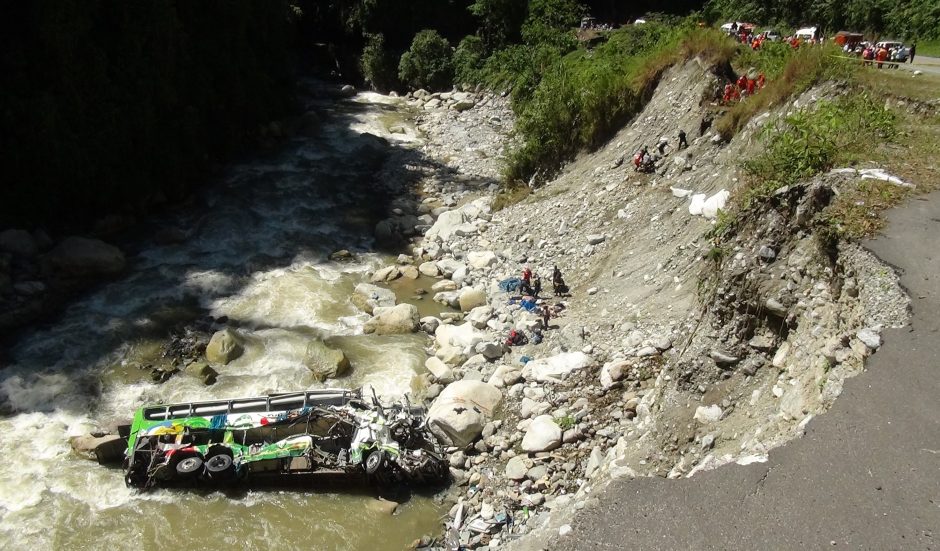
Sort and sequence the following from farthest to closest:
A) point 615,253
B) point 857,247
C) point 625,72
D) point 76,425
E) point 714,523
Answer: point 625,72 < point 615,253 < point 76,425 < point 857,247 < point 714,523

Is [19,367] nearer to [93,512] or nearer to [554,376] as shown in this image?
[93,512]

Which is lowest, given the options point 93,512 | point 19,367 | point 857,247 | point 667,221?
point 93,512

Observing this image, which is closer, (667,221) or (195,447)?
(195,447)

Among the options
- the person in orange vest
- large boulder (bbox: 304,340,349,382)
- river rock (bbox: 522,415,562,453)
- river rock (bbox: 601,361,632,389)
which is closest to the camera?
river rock (bbox: 522,415,562,453)

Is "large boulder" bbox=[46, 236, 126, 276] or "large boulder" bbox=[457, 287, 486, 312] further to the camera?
"large boulder" bbox=[46, 236, 126, 276]

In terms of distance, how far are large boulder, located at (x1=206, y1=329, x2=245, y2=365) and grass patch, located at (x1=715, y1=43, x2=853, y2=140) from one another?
1157cm

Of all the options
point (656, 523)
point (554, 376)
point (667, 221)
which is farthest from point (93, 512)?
point (667, 221)

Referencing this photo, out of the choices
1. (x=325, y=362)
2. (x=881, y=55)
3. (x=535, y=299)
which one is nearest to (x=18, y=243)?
(x=325, y=362)

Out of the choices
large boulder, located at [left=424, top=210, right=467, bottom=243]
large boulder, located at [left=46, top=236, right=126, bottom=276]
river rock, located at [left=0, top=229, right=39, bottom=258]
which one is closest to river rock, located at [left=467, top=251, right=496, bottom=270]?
large boulder, located at [left=424, top=210, right=467, bottom=243]

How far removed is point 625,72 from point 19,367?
54.9 ft

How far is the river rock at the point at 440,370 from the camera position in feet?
37.7

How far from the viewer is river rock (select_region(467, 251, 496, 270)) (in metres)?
15.4

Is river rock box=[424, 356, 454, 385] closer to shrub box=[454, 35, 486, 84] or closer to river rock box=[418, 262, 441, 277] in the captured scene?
river rock box=[418, 262, 441, 277]

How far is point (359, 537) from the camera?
8.89 meters
